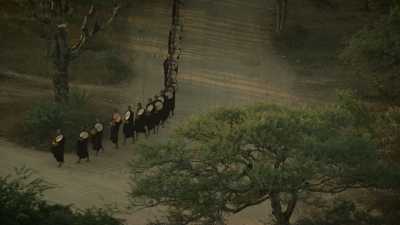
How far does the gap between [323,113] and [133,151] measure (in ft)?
28.0

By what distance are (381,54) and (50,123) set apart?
1035cm

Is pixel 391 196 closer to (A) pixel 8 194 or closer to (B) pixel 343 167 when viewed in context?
(B) pixel 343 167

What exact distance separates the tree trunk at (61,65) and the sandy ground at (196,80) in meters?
2.85

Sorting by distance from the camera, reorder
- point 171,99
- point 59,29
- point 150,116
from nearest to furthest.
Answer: point 150,116, point 59,29, point 171,99

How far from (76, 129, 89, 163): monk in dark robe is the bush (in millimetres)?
915

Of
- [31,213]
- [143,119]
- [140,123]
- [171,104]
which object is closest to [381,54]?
[171,104]

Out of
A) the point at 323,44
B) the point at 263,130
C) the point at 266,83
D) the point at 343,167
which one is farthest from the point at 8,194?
the point at 323,44

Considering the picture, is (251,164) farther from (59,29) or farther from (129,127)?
(59,29)

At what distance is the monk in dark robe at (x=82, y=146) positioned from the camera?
83.2 ft

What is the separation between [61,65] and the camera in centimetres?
2917

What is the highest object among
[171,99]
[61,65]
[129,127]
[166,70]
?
[61,65]

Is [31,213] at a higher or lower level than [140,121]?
higher

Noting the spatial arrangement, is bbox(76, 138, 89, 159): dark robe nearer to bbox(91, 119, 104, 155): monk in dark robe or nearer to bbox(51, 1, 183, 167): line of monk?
bbox(51, 1, 183, 167): line of monk

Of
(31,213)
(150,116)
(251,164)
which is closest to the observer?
(31,213)
